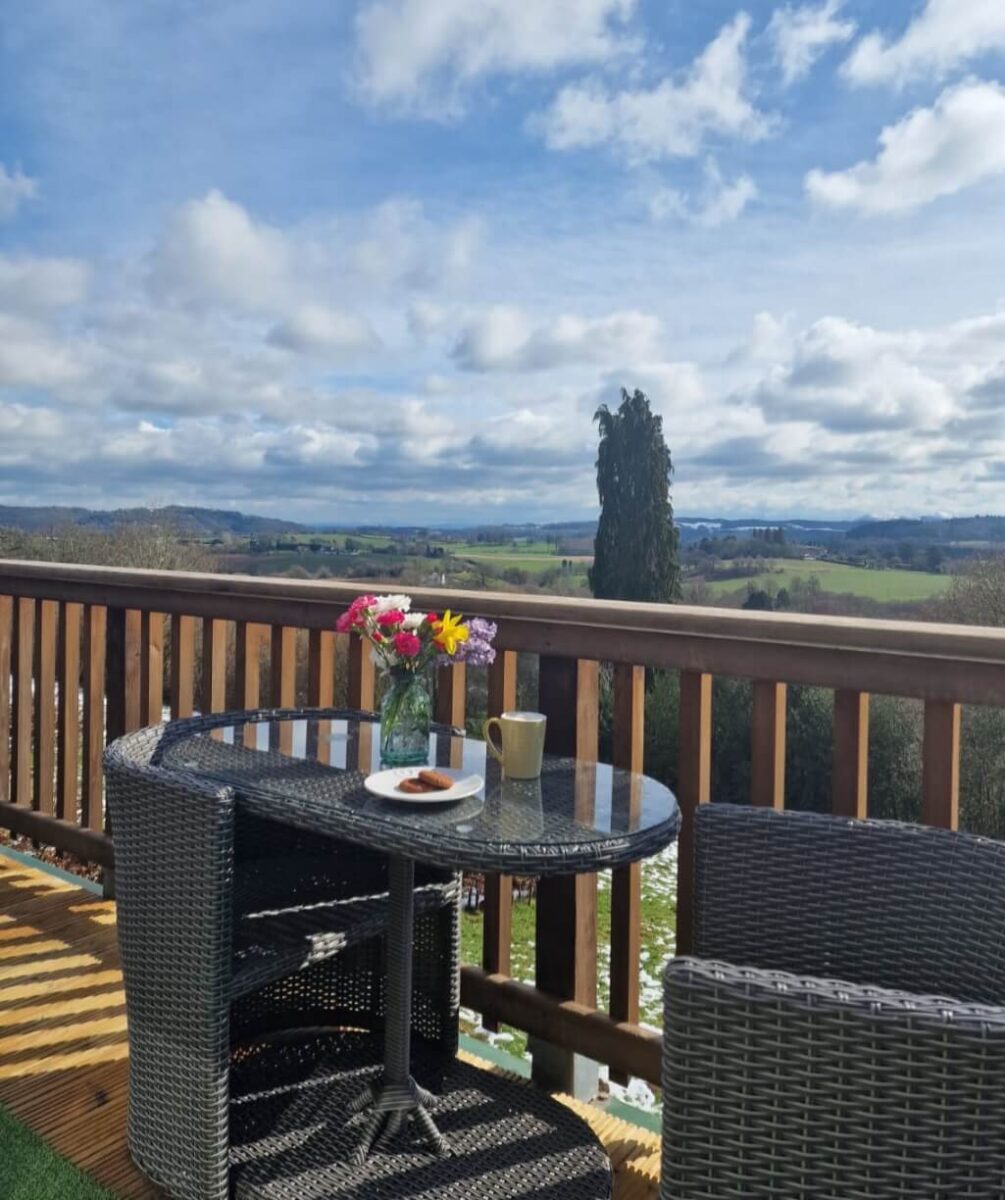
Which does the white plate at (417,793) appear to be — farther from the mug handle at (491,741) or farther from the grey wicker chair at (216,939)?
the grey wicker chair at (216,939)

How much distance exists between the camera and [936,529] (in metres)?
17.5

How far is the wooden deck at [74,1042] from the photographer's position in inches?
78.0

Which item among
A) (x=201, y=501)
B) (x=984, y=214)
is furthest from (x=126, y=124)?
(x=984, y=214)

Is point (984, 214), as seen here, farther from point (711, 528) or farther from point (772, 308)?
point (772, 308)

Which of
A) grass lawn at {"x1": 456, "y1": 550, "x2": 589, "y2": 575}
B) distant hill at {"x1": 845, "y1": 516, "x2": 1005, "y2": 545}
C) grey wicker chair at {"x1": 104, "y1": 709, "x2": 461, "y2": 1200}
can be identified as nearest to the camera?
grey wicker chair at {"x1": 104, "y1": 709, "x2": 461, "y2": 1200}

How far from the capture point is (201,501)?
14.9 metres

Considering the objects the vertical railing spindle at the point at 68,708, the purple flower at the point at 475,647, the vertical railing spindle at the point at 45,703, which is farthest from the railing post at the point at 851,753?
the vertical railing spindle at the point at 45,703

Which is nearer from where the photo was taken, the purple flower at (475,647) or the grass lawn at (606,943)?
the purple flower at (475,647)

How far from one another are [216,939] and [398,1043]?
0.46 meters

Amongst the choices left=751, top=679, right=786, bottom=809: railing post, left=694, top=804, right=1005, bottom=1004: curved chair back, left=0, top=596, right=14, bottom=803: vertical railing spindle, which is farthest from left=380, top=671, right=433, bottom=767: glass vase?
left=0, top=596, right=14, bottom=803: vertical railing spindle

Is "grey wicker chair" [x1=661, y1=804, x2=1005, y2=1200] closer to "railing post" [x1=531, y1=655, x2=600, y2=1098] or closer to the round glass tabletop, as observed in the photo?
the round glass tabletop

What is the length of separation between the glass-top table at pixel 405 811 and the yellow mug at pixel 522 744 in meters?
0.03

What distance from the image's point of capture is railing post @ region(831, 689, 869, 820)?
6.15 ft

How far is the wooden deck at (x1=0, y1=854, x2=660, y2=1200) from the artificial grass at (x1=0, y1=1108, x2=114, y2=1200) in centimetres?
3
